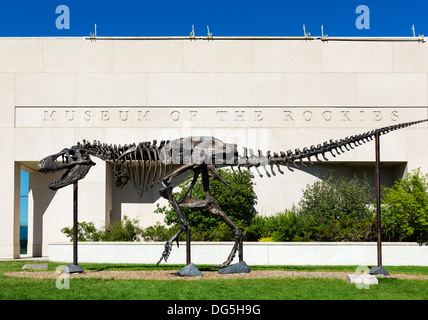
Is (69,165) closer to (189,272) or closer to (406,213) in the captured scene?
(189,272)

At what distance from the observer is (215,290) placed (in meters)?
13.1

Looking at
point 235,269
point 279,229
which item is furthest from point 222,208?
point 235,269

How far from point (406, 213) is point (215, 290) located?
543 inches

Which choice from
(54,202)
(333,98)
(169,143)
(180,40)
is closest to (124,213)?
(54,202)

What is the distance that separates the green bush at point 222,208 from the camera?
85.1 ft

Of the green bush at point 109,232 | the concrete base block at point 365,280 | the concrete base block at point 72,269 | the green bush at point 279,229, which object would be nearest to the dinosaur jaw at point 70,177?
the concrete base block at point 72,269

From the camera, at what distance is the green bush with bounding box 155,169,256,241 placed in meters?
25.9

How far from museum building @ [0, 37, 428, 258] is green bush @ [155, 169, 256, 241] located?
1.13 meters

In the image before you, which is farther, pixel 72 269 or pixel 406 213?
pixel 406 213

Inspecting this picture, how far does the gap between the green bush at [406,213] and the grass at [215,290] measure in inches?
354

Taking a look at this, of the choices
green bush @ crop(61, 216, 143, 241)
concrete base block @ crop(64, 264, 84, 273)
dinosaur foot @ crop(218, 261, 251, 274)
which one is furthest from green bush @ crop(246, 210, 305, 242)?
concrete base block @ crop(64, 264, 84, 273)

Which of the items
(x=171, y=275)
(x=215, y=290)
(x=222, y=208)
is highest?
(x=222, y=208)

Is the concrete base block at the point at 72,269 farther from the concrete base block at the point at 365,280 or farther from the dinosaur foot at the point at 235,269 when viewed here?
the concrete base block at the point at 365,280

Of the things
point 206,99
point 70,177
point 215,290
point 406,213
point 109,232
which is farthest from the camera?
point 206,99
